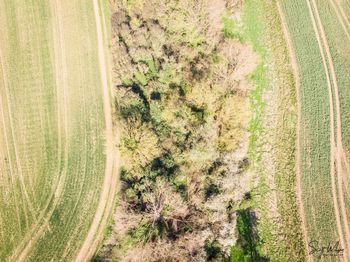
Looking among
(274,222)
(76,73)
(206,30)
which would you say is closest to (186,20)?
(206,30)

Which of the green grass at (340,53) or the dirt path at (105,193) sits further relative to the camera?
the green grass at (340,53)

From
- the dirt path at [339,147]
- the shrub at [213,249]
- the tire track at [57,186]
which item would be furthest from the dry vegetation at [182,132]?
the dirt path at [339,147]

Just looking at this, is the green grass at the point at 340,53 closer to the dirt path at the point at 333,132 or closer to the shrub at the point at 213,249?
the dirt path at the point at 333,132

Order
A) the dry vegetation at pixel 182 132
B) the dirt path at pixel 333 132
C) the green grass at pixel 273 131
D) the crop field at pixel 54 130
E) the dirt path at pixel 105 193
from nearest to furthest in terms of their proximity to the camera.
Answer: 1. the dirt path at pixel 333 132
2. the dry vegetation at pixel 182 132
3. the green grass at pixel 273 131
4. the dirt path at pixel 105 193
5. the crop field at pixel 54 130

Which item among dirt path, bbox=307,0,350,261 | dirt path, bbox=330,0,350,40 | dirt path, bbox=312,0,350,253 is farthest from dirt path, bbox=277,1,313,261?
dirt path, bbox=330,0,350,40

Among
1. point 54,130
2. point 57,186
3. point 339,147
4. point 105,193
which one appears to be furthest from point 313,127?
point 54,130

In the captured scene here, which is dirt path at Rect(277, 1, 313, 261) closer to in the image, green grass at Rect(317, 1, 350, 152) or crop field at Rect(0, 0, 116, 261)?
green grass at Rect(317, 1, 350, 152)
